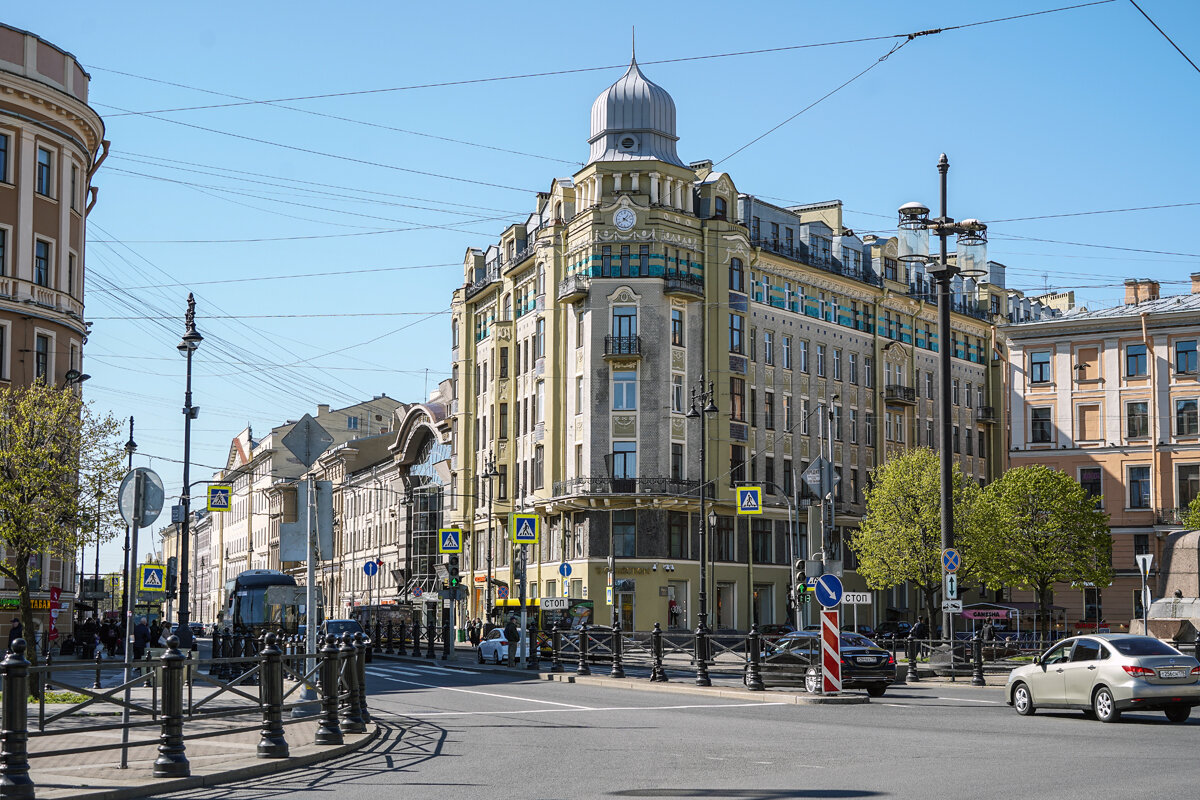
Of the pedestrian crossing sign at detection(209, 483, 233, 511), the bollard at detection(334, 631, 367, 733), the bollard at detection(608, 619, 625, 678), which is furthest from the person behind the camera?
the pedestrian crossing sign at detection(209, 483, 233, 511)

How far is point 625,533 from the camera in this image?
212 ft

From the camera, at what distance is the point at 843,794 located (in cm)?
1185

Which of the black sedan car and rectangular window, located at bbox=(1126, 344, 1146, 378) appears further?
rectangular window, located at bbox=(1126, 344, 1146, 378)

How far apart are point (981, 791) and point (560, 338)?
188 feet

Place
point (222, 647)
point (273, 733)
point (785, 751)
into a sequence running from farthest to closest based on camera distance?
point (222, 647) → point (785, 751) → point (273, 733)

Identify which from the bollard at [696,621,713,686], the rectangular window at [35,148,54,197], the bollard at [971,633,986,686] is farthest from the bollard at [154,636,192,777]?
the rectangular window at [35,148,54,197]

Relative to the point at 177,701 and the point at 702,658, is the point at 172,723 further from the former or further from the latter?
the point at 702,658

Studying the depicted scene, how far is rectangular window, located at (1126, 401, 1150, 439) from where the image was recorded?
6812 cm

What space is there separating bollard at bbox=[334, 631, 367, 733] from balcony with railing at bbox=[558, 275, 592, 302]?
48222 mm

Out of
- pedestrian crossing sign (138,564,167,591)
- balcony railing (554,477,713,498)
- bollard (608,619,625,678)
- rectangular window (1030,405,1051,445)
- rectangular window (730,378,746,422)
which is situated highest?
rectangular window (730,378,746,422)

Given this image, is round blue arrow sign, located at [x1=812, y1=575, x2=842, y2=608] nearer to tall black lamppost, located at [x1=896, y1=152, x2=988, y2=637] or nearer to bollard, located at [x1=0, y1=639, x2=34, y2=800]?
tall black lamppost, located at [x1=896, y1=152, x2=988, y2=637]

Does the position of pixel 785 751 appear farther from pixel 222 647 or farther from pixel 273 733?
pixel 222 647

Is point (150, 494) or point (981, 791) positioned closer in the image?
point (981, 791)

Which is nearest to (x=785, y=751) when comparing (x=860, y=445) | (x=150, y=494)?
(x=150, y=494)
